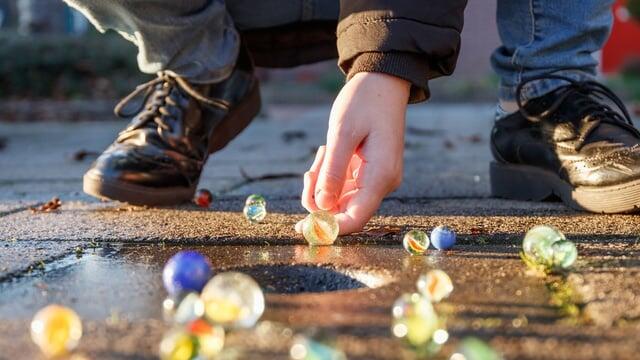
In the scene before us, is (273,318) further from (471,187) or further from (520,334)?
(471,187)

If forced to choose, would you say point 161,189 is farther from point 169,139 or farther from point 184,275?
point 184,275

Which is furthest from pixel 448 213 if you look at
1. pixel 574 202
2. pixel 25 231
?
pixel 25 231

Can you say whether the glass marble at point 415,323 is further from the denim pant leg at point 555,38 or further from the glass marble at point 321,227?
the denim pant leg at point 555,38

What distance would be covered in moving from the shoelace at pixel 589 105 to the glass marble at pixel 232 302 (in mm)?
1037

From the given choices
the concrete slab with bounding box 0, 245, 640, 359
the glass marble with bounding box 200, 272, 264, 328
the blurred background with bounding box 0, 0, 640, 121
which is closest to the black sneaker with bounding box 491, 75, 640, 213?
the concrete slab with bounding box 0, 245, 640, 359

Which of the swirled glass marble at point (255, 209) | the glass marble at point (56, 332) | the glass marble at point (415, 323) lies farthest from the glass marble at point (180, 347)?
the swirled glass marble at point (255, 209)

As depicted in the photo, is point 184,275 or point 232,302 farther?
point 184,275

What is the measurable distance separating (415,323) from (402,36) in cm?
64

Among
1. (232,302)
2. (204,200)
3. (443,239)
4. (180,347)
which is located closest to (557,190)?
(443,239)

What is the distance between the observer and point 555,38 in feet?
6.03

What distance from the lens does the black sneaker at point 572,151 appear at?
1.57 metres

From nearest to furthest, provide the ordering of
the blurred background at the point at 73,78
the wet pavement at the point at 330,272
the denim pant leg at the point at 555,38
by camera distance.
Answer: the wet pavement at the point at 330,272 < the denim pant leg at the point at 555,38 < the blurred background at the point at 73,78

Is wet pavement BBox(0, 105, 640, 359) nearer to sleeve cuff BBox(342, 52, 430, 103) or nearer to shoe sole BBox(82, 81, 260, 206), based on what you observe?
shoe sole BBox(82, 81, 260, 206)

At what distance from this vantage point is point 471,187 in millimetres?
2168
